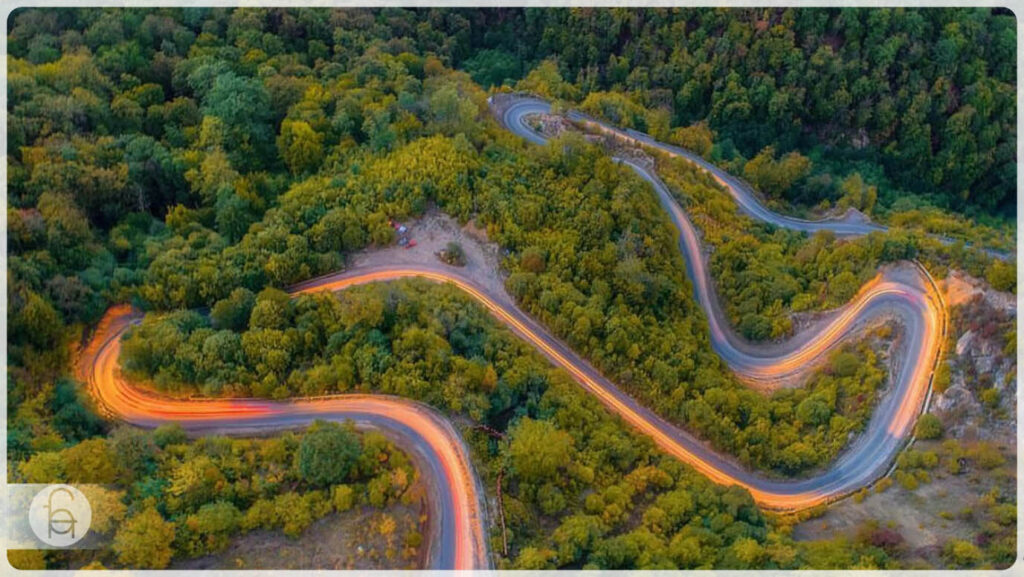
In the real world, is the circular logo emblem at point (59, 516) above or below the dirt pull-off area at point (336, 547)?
above

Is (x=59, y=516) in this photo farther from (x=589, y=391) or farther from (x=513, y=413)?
→ (x=589, y=391)

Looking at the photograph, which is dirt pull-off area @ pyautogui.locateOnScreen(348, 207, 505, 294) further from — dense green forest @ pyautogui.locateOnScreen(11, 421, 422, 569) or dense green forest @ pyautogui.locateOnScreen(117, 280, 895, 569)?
dense green forest @ pyautogui.locateOnScreen(11, 421, 422, 569)

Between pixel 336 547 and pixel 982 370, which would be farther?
pixel 982 370

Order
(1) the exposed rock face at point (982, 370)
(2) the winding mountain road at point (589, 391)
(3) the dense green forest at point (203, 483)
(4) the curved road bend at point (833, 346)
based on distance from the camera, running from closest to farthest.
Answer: (3) the dense green forest at point (203, 483) < (2) the winding mountain road at point (589, 391) < (1) the exposed rock face at point (982, 370) < (4) the curved road bend at point (833, 346)

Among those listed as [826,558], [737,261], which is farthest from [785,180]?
[826,558]

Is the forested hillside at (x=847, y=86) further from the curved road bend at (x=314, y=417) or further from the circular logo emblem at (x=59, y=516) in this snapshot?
the circular logo emblem at (x=59, y=516)

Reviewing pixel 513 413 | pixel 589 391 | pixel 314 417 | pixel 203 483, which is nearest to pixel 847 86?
pixel 589 391

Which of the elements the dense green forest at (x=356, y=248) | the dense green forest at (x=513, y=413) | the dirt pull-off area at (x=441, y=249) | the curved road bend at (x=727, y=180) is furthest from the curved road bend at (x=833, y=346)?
the dirt pull-off area at (x=441, y=249)
